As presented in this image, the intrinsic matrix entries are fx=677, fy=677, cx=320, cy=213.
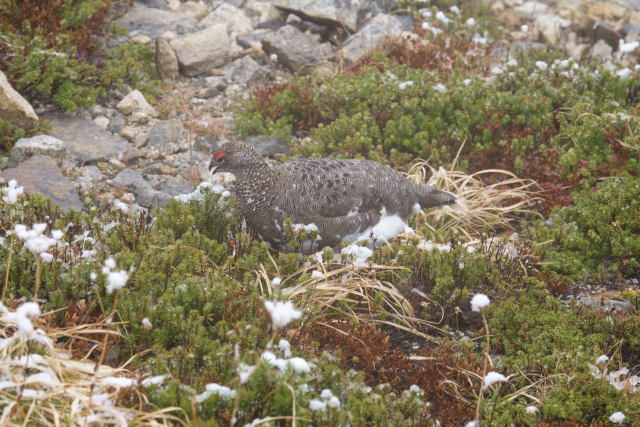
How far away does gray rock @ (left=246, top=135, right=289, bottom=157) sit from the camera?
7.83 metres

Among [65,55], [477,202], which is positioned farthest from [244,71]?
[477,202]

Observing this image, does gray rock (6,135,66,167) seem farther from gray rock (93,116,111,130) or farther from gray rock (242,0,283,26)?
gray rock (242,0,283,26)

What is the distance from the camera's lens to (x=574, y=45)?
11.9m

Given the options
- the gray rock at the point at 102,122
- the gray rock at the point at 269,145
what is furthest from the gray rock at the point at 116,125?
the gray rock at the point at 269,145

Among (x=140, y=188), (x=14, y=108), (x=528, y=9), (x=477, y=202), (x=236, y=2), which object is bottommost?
(x=477, y=202)

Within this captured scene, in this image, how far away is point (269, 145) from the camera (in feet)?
25.8

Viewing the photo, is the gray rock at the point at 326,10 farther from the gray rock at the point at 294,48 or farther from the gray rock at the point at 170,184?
the gray rock at the point at 170,184

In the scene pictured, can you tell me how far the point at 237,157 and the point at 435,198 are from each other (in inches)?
77.8

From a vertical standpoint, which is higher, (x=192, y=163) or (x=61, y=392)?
(x=61, y=392)

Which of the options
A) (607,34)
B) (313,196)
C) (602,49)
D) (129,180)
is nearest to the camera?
(313,196)

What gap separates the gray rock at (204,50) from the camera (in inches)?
365

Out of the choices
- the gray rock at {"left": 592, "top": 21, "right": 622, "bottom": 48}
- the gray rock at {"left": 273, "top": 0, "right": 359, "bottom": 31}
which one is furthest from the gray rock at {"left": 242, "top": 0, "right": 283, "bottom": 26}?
the gray rock at {"left": 592, "top": 21, "right": 622, "bottom": 48}

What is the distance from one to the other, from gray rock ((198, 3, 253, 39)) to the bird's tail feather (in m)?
5.06

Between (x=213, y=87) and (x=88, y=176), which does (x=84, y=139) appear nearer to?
(x=88, y=176)
